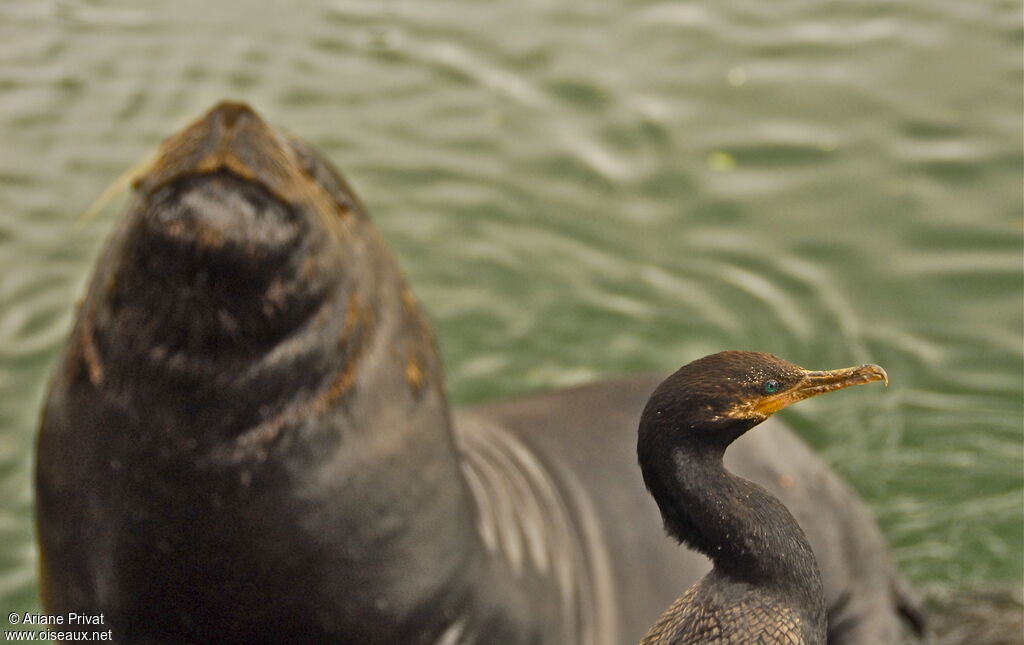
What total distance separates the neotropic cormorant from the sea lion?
1005mm

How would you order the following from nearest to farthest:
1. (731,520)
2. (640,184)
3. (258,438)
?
(731,520) → (258,438) → (640,184)

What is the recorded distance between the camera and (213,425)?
7.36 feet

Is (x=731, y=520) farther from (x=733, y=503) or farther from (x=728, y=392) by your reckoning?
(x=728, y=392)

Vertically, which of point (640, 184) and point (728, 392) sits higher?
point (728, 392)

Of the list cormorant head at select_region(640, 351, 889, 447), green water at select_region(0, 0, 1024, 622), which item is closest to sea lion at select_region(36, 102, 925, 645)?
cormorant head at select_region(640, 351, 889, 447)

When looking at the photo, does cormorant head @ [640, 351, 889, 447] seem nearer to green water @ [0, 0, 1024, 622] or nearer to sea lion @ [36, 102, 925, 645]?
sea lion @ [36, 102, 925, 645]

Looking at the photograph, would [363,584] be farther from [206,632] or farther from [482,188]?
[482,188]

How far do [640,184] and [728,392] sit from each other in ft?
15.2

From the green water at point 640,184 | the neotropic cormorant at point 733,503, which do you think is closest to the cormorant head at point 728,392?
the neotropic cormorant at point 733,503

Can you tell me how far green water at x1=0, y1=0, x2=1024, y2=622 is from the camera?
4.61m

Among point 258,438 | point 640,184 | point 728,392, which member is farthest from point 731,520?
point 640,184

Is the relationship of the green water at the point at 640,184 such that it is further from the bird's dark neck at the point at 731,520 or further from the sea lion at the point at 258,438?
the bird's dark neck at the point at 731,520

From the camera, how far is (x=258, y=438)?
2293 millimetres

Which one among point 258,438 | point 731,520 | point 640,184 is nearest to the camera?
point 731,520
